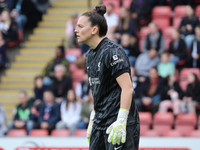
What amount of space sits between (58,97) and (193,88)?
10.7ft

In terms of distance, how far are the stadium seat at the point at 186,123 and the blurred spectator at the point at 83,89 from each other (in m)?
2.22

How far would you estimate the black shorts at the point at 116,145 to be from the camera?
3064 millimetres

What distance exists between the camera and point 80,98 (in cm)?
804

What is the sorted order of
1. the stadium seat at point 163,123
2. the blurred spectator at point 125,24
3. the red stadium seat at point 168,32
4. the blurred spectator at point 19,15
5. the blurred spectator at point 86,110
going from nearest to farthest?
the stadium seat at point 163,123, the blurred spectator at point 86,110, the blurred spectator at point 125,24, the red stadium seat at point 168,32, the blurred spectator at point 19,15

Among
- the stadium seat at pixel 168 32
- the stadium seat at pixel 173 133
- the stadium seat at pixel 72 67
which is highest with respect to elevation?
the stadium seat at pixel 168 32

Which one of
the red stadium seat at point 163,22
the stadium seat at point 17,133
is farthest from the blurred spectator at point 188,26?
the stadium seat at point 17,133

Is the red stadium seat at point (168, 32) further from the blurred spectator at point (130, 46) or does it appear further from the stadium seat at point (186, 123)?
the stadium seat at point (186, 123)

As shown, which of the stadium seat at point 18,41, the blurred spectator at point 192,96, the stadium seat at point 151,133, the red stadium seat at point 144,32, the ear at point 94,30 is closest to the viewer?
the ear at point 94,30

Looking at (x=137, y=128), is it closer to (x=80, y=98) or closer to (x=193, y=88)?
(x=193, y=88)

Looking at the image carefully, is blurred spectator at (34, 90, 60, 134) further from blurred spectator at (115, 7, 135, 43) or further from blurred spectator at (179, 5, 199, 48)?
blurred spectator at (179, 5, 199, 48)

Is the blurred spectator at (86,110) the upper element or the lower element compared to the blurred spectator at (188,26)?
lower

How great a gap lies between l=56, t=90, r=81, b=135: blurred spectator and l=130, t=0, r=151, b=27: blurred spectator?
3.21 meters

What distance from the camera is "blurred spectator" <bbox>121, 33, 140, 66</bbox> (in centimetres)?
845

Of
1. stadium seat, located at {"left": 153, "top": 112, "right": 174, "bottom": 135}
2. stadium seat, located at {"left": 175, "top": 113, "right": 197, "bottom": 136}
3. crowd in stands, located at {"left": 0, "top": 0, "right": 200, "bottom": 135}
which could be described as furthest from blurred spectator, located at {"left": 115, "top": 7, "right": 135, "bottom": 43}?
stadium seat, located at {"left": 175, "top": 113, "right": 197, "bottom": 136}
